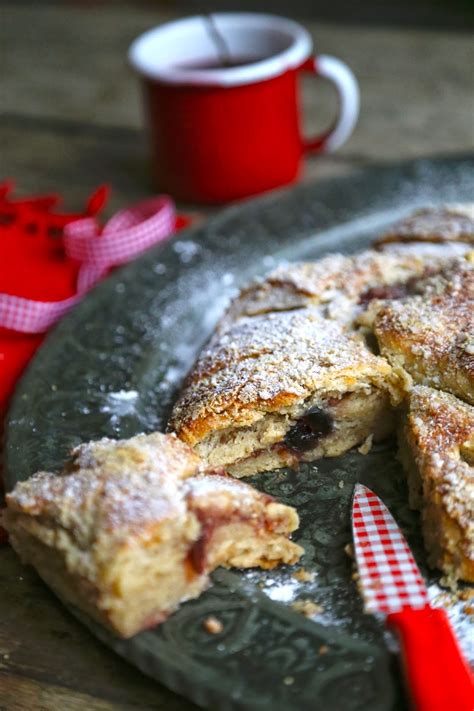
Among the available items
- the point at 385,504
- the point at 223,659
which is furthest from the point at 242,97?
the point at 223,659

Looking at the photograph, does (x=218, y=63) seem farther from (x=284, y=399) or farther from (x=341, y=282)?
(x=284, y=399)

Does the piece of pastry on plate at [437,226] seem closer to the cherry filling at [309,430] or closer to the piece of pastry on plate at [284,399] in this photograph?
the piece of pastry on plate at [284,399]

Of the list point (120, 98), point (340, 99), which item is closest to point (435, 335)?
point (340, 99)

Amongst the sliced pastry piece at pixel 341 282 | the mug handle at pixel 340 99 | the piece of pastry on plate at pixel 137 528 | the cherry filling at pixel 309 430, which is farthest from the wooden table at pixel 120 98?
the piece of pastry on plate at pixel 137 528

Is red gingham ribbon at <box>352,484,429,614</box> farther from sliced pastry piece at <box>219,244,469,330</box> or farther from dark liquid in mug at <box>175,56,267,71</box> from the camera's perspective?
dark liquid in mug at <box>175,56,267,71</box>

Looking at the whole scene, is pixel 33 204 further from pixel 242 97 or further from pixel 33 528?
pixel 33 528

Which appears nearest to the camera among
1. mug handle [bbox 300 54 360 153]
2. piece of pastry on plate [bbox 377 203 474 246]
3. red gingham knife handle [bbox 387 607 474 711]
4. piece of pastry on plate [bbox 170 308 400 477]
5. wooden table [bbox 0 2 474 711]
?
red gingham knife handle [bbox 387 607 474 711]

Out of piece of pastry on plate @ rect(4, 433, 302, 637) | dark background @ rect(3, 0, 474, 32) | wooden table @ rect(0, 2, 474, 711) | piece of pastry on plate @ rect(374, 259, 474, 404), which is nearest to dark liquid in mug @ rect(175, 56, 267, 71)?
wooden table @ rect(0, 2, 474, 711)
